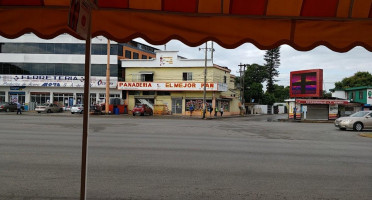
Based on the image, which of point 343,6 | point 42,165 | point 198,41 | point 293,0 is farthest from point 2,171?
point 343,6

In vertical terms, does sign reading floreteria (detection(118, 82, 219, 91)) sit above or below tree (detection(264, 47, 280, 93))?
below

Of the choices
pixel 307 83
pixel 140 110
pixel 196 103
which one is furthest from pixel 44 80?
pixel 307 83

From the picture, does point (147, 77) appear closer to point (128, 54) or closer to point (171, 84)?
point (171, 84)

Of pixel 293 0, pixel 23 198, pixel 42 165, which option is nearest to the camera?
pixel 293 0

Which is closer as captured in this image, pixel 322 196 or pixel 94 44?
pixel 322 196

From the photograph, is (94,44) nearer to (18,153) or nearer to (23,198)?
(18,153)

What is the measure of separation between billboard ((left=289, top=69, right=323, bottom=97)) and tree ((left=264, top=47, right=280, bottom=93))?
153 feet

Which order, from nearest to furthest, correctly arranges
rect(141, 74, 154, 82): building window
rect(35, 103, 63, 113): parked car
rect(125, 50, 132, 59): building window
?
rect(35, 103, 63, 113): parked car
rect(141, 74, 154, 82): building window
rect(125, 50, 132, 59): building window

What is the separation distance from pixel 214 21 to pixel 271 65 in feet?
293

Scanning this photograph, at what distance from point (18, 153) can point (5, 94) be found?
4724 cm

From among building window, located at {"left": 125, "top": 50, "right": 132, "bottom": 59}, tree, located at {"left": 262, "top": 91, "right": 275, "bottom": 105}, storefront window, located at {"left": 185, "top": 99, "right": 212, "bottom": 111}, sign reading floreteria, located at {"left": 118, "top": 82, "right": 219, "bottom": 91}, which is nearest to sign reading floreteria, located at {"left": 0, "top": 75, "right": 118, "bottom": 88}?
sign reading floreteria, located at {"left": 118, "top": 82, "right": 219, "bottom": 91}

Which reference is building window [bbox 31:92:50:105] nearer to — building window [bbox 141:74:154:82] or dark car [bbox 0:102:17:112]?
dark car [bbox 0:102:17:112]

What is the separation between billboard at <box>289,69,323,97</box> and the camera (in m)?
42.6

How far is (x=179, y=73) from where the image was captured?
4881cm
